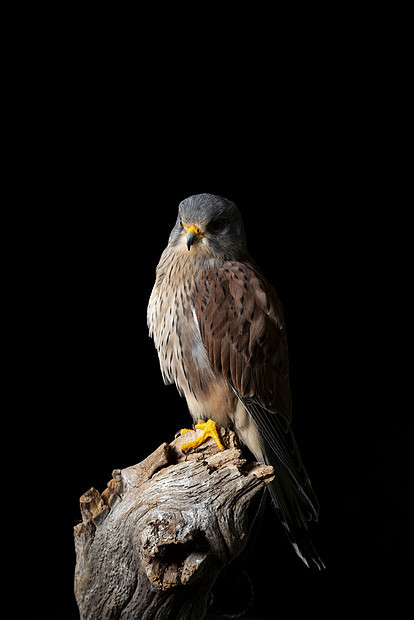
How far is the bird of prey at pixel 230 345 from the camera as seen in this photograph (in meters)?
2.21

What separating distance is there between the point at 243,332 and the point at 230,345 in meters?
0.07

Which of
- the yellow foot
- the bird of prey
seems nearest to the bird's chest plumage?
the bird of prey

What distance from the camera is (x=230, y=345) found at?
7.23ft

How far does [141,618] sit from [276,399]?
88 cm

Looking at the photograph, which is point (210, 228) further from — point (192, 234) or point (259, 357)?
point (259, 357)

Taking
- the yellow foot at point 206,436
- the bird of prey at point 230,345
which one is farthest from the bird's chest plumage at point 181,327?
the yellow foot at point 206,436

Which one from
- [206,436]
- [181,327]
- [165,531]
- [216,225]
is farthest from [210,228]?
[165,531]

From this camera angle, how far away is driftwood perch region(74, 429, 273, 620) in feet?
6.61

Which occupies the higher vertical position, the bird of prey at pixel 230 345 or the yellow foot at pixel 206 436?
the bird of prey at pixel 230 345

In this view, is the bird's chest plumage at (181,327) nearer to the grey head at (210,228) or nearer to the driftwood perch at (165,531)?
the grey head at (210,228)

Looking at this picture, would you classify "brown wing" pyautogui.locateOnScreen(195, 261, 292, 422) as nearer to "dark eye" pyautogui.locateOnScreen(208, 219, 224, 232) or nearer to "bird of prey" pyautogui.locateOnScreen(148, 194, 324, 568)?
"bird of prey" pyautogui.locateOnScreen(148, 194, 324, 568)

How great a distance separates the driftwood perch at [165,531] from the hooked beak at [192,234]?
2.30 feet

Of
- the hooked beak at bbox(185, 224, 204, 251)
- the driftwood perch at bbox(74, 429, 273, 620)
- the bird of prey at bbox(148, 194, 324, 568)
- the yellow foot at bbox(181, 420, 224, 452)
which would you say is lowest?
the driftwood perch at bbox(74, 429, 273, 620)

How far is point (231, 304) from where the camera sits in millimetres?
2219
